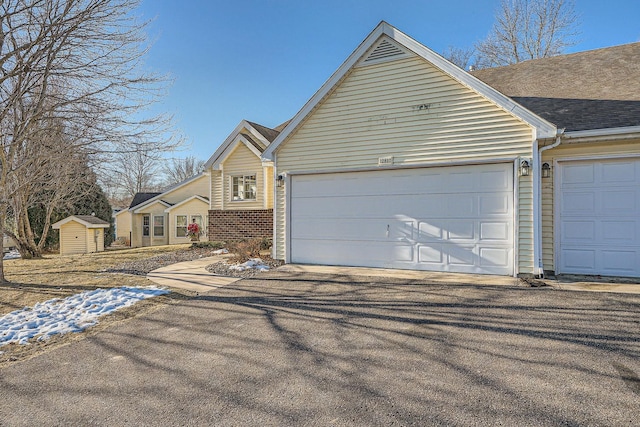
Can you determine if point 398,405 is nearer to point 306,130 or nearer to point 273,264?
point 273,264

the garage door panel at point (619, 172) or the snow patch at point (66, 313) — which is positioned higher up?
the garage door panel at point (619, 172)

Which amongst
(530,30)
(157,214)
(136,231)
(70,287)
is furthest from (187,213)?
(530,30)

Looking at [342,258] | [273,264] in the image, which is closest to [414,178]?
[342,258]

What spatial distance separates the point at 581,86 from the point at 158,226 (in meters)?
22.8

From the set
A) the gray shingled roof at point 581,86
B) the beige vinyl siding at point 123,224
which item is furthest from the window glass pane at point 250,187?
the beige vinyl siding at point 123,224

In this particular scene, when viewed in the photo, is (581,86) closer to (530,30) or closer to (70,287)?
(70,287)

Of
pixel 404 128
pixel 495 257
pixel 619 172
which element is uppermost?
pixel 404 128

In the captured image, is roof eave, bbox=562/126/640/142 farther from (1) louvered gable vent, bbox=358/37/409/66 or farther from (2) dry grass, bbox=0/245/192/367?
(2) dry grass, bbox=0/245/192/367

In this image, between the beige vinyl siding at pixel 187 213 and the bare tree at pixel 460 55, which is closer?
the beige vinyl siding at pixel 187 213

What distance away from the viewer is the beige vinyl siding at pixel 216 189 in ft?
47.3

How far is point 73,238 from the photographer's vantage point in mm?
19078

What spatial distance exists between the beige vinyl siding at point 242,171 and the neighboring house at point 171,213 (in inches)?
297

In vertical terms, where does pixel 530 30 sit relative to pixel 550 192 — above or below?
above

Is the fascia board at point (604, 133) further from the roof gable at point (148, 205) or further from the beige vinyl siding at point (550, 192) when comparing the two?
the roof gable at point (148, 205)
